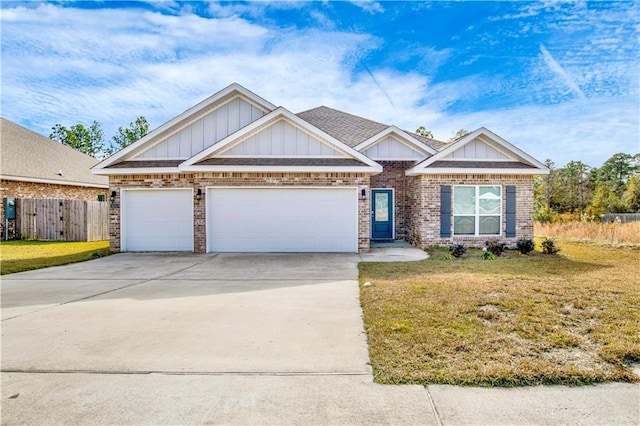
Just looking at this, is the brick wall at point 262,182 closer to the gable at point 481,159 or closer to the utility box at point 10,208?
the gable at point 481,159

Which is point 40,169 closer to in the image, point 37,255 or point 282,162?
point 37,255

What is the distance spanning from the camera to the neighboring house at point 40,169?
17.2 meters

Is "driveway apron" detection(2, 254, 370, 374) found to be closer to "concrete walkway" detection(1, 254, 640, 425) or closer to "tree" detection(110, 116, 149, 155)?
"concrete walkway" detection(1, 254, 640, 425)

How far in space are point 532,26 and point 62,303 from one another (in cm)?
1514

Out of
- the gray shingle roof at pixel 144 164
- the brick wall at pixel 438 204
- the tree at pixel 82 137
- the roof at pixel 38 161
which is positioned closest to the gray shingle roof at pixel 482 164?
the brick wall at pixel 438 204

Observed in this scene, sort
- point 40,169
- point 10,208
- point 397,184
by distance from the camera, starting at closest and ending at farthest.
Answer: point 397,184
point 10,208
point 40,169

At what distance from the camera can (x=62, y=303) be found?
6.00 meters

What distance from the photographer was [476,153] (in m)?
12.7

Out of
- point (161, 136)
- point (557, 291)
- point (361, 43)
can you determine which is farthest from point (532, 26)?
point (161, 136)

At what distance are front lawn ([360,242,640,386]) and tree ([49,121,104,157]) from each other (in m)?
43.8

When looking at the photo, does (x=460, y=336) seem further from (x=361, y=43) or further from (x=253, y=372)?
(x=361, y=43)

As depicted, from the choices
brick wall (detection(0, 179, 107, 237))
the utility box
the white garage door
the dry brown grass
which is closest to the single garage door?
the white garage door

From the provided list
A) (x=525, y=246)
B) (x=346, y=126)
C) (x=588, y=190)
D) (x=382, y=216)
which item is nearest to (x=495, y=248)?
(x=525, y=246)

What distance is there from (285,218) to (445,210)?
5.54 m
